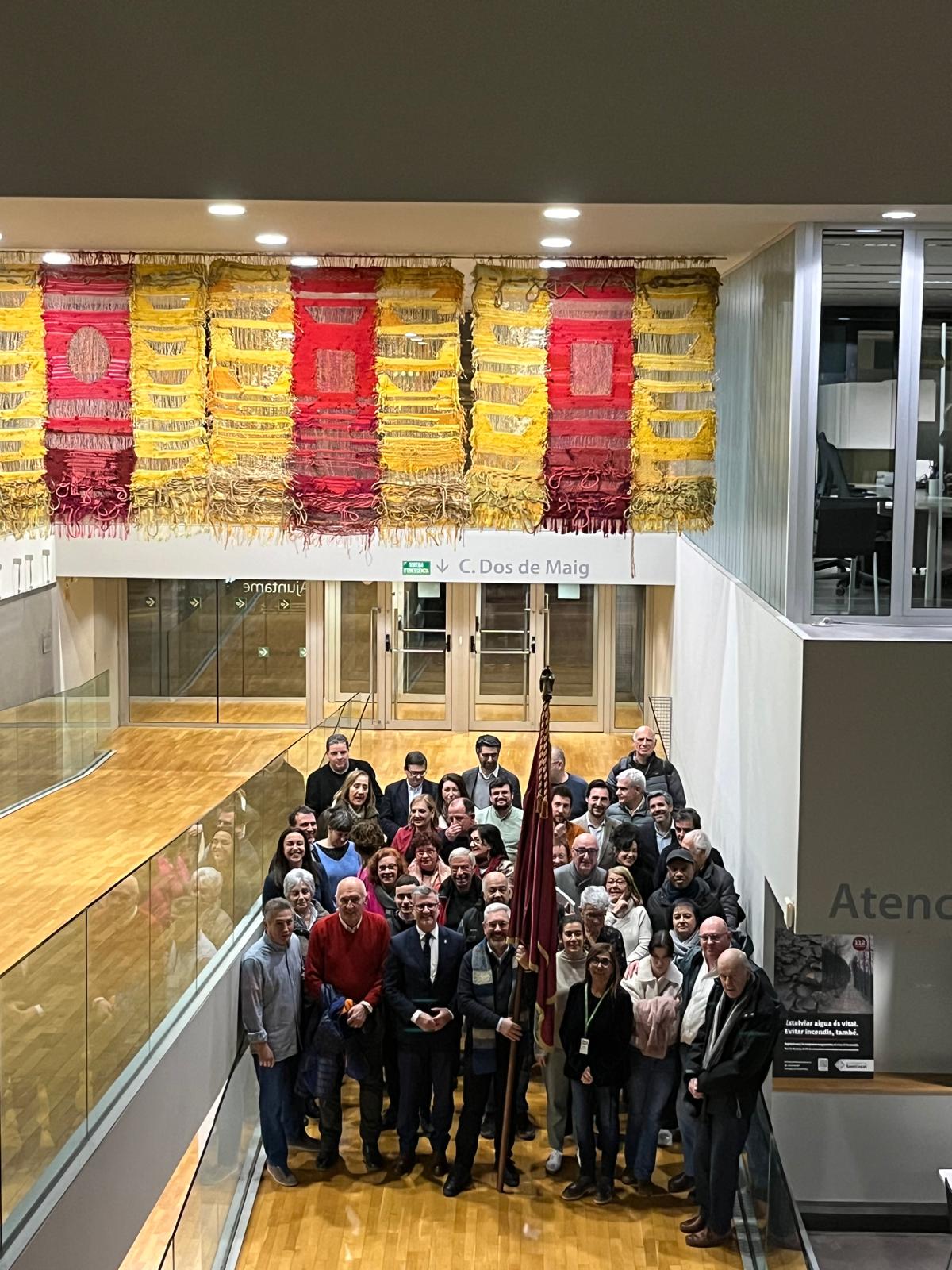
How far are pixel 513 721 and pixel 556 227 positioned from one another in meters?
14.3

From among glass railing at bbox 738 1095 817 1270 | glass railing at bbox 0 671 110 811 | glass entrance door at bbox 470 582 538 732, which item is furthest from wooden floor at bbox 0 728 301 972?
glass railing at bbox 738 1095 817 1270

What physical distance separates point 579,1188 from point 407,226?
5240 millimetres

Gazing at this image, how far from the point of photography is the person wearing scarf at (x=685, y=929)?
8.18m

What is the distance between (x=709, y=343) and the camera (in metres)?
7.88

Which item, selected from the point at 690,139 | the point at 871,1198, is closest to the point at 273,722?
the point at 871,1198

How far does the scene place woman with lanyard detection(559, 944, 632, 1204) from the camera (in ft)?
25.7

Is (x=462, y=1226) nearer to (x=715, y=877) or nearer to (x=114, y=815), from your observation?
(x=715, y=877)

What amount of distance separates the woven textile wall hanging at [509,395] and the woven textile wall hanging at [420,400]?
12 centimetres

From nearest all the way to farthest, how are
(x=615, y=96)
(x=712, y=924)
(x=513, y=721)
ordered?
(x=615, y=96) < (x=712, y=924) < (x=513, y=721)

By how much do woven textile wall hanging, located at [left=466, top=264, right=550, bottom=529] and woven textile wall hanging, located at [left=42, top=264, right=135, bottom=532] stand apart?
192cm

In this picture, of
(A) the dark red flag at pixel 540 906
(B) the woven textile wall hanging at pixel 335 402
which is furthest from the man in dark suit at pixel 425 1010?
(B) the woven textile wall hanging at pixel 335 402

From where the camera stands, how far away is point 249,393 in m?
8.02

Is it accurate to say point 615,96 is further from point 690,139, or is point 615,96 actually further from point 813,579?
point 813,579

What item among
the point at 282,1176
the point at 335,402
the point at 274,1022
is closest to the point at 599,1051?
the point at 274,1022
